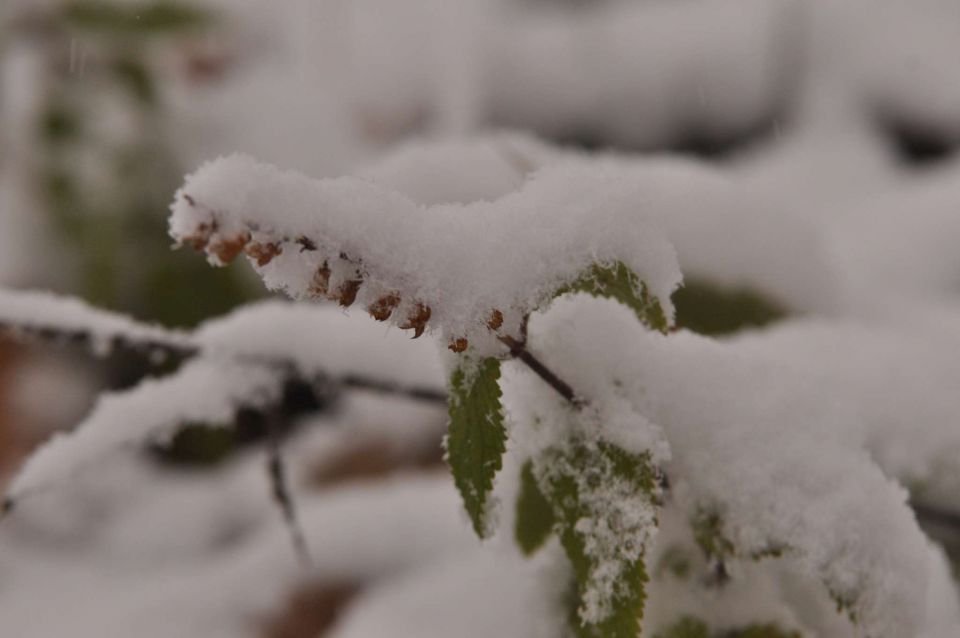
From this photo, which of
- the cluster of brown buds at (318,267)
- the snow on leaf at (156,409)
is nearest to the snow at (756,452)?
the cluster of brown buds at (318,267)

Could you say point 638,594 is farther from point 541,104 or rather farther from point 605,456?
point 541,104

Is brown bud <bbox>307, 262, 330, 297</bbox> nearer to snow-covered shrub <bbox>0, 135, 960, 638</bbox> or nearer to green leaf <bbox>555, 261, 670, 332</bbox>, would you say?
snow-covered shrub <bbox>0, 135, 960, 638</bbox>

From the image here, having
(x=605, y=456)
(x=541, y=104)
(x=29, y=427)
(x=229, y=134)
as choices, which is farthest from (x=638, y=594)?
(x=541, y=104)

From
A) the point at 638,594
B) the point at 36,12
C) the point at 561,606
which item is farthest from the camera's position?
the point at 36,12

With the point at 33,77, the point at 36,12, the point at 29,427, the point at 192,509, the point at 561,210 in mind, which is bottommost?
the point at 192,509

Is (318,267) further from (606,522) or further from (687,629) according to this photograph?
(687,629)

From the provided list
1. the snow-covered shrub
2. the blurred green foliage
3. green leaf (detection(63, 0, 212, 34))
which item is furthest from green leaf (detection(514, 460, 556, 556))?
green leaf (detection(63, 0, 212, 34))

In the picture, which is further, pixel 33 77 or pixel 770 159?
pixel 770 159

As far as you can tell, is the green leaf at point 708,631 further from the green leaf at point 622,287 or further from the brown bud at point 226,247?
the brown bud at point 226,247
